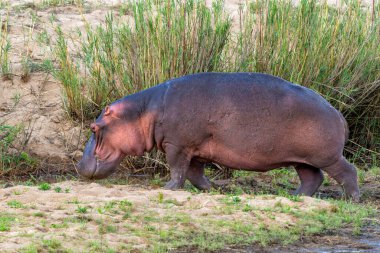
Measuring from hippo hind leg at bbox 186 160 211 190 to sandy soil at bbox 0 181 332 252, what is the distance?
24.9 inches

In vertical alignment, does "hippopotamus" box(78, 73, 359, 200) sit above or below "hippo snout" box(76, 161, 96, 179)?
above

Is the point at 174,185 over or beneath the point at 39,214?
→ beneath

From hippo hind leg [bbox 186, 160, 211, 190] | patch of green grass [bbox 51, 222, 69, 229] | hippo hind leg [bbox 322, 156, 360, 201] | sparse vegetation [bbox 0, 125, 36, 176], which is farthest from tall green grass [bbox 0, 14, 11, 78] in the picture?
patch of green grass [bbox 51, 222, 69, 229]

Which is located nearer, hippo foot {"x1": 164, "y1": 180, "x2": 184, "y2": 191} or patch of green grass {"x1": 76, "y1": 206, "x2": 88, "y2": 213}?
patch of green grass {"x1": 76, "y1": 206, "x2": 88, "y2": 213}

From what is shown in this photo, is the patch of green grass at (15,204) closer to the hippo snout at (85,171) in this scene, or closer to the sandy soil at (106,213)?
the sandy soil at (106,213)

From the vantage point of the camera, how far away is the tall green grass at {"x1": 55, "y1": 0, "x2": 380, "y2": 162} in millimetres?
7645

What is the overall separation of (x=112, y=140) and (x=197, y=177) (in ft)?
2.37

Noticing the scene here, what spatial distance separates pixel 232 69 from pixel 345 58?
44.1 inches

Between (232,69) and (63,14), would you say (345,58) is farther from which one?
(63,14)

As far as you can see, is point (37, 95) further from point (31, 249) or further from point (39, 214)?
point (31, 249)

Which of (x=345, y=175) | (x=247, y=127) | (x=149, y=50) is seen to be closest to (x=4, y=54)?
(x=149, y=50)

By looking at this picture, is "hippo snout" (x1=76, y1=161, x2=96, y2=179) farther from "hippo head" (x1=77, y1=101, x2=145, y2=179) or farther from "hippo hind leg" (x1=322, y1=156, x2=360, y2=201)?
"hippo hind leg" (x1=322, y1=156, x2=360, y2=201)

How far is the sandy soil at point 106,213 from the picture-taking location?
15.3 ft

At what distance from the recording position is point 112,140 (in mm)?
6730
